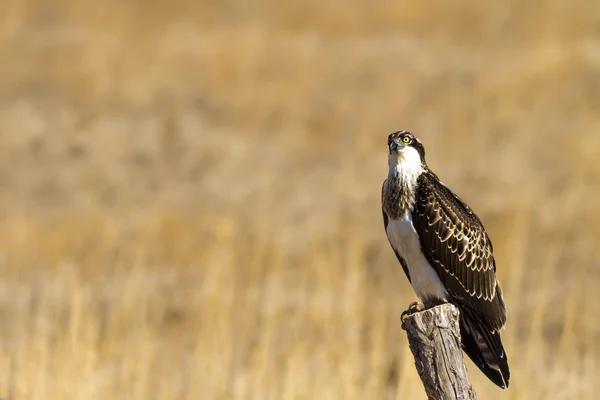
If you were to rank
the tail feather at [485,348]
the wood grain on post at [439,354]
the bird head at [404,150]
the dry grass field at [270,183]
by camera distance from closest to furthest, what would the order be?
the wood grain on post at [439,354]
the tail feather at [485,348]
the bird head at [404,150]
the dry grass field at [270,183]

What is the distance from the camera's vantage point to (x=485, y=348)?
674 centimetres

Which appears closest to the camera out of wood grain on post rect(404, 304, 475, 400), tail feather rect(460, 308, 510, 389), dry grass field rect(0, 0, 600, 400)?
wood grain on post rect(404, 304, 475, 400)

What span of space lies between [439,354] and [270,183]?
10.2 metres

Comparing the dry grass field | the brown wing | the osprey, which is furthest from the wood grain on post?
the dry grass field

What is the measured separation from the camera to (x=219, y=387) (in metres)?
8.77

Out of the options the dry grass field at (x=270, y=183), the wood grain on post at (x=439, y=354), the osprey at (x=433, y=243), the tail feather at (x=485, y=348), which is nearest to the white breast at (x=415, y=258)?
the osprey at (x=433, y=243)

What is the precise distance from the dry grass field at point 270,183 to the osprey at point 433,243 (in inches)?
33.4

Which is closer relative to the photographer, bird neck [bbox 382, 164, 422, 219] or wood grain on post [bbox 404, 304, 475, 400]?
wood grain on post [bbox 404, 304, 475, 400]

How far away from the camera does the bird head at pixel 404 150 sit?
6.92 metres

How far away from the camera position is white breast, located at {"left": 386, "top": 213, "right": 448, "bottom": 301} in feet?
22.9

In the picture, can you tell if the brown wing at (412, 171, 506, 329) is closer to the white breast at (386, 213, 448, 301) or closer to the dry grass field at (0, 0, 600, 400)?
the white breast at (386, 213, 448, 301)

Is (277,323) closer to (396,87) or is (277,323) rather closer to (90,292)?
(90,292)

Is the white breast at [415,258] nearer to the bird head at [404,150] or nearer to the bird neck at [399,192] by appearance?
the bird neck at [399,192]

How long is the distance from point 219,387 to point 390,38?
1157 centimetres
